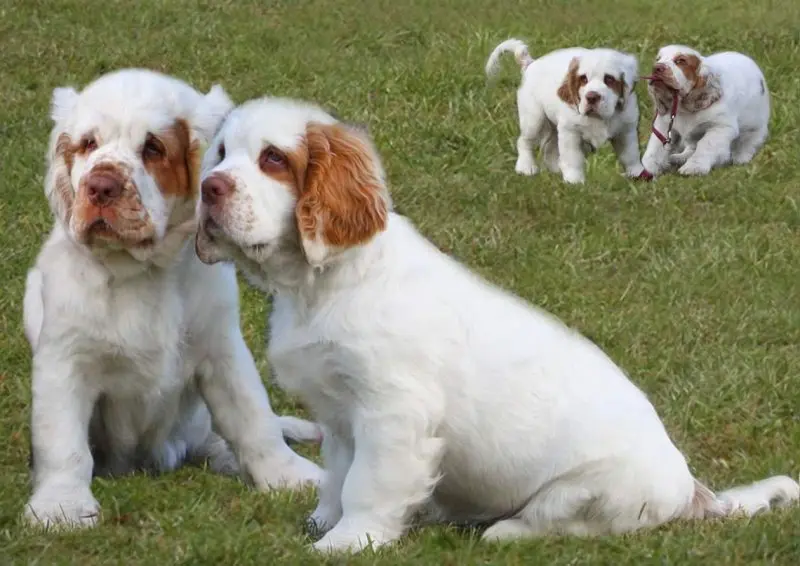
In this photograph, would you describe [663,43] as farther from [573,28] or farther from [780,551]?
[780,551]

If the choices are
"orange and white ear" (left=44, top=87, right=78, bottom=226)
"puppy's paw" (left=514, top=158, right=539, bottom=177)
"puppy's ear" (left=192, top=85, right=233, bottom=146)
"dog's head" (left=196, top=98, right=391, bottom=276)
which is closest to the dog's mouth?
"orange and white ear" (left=44, top=87, right=78, bottom=226)

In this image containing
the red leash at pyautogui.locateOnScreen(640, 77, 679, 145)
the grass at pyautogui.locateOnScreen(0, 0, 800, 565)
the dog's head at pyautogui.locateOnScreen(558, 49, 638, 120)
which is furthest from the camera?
the red leash at pyautogui.locateOnScreen(640, 77, 679, 145)

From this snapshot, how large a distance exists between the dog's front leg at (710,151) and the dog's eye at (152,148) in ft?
19.8

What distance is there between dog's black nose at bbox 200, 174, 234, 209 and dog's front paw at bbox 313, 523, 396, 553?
1.01 meters

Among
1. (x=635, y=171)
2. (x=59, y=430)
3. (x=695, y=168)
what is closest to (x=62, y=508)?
(x=59, y=430)

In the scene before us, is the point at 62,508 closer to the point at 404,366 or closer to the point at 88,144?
the point at 88,144

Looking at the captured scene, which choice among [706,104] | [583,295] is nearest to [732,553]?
[583,295]

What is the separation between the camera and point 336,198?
4.26 meters

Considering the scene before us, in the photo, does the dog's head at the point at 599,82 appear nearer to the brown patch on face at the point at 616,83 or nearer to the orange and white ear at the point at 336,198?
the brown patch on face at the point at 616,83

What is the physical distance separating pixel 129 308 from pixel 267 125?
3.56 feet

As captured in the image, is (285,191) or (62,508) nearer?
(285,191)

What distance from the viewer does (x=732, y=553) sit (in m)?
4.22

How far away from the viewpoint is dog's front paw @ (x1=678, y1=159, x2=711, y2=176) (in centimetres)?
1026

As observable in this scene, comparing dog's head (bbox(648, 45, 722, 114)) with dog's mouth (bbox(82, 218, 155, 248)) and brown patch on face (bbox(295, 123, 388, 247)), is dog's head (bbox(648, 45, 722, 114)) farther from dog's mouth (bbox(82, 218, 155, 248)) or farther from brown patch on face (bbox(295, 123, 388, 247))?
brown patch on face (bbox(295, 123, 388, 247))
